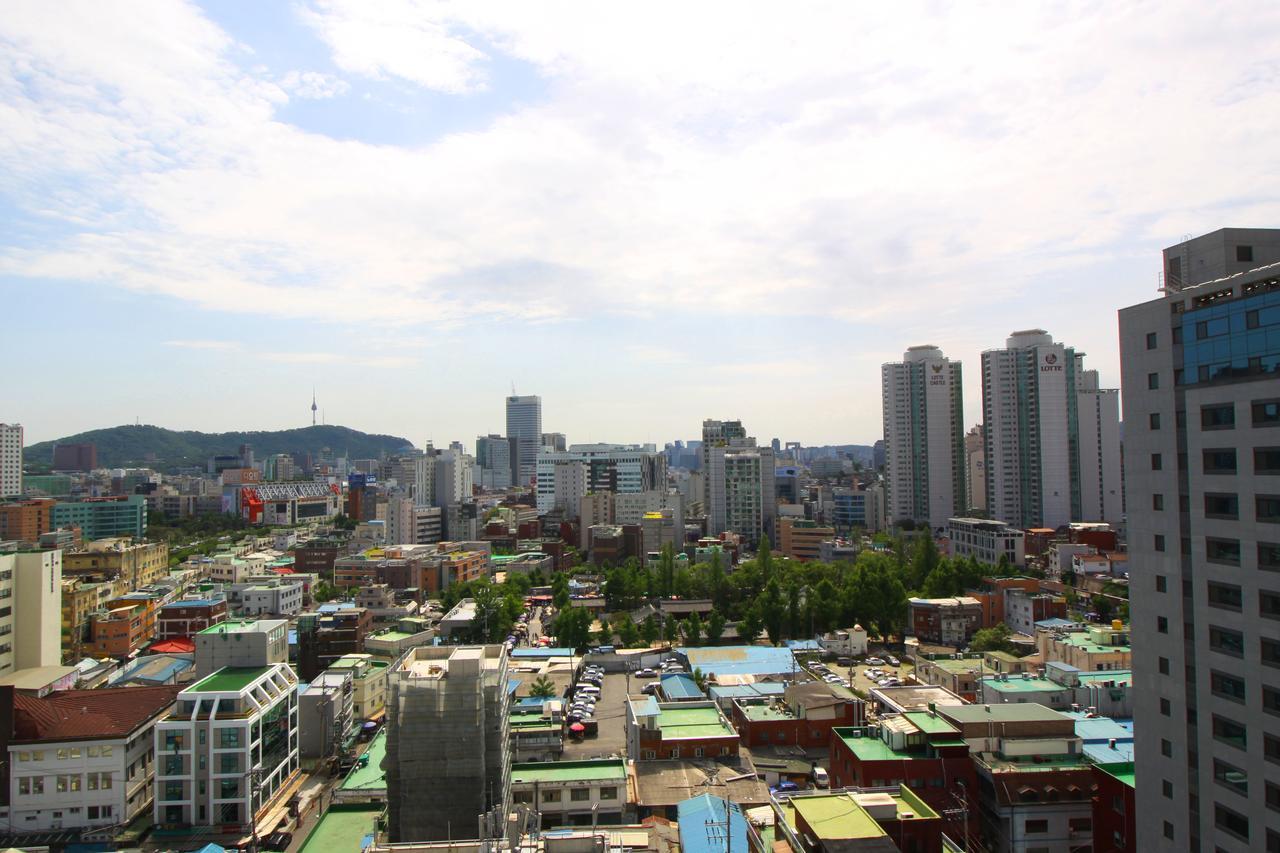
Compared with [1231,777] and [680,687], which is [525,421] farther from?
[1231,777]

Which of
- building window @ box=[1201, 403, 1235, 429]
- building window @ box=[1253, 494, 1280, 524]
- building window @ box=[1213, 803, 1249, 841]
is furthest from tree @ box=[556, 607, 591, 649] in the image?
building window @ box=[1253, 494, 1280, 524]

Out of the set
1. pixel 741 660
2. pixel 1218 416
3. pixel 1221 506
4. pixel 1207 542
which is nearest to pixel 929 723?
pixel 1207 542

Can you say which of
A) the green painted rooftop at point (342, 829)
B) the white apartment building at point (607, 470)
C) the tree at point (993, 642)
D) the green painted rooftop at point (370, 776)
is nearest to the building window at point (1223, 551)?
the green painted rooftop at point (342, 829)

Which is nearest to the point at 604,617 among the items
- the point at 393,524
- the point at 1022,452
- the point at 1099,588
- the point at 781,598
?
the point at 781,598

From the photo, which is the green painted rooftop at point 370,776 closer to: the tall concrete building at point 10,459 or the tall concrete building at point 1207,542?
the tall concrete building at point 1207,542

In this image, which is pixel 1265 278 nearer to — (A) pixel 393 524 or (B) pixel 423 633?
(B) pixel 423 633
